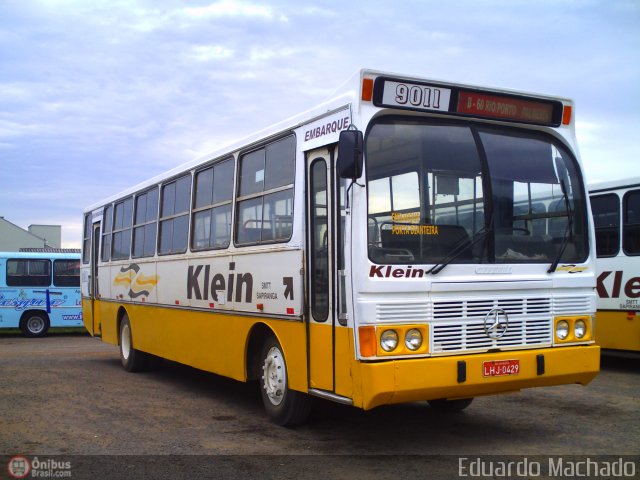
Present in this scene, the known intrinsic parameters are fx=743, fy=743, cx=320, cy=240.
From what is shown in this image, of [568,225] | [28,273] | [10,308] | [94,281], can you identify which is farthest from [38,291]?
[568,225]

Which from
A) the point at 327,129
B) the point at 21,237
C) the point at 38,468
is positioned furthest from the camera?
the point at 21,237

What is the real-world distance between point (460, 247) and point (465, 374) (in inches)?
43.9

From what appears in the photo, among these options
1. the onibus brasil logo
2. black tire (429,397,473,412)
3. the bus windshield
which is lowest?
the onibus brasil logo

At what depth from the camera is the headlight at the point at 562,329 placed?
275 inches

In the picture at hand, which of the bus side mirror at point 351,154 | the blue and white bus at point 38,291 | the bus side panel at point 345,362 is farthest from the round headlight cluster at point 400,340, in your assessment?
the blue and white bus at point 38,291

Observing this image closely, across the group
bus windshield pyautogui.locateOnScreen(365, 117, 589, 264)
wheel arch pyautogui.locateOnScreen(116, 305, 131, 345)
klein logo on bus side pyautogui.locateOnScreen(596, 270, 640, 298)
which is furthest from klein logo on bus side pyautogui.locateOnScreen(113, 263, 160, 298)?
klein logo on bus side pyautogui.locateOnScreen(596, 270, 640, 298)

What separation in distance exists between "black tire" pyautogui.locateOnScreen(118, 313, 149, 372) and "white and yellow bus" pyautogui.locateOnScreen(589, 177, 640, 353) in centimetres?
787

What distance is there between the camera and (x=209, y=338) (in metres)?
9.55

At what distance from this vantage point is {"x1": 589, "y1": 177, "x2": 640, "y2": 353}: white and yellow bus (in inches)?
473

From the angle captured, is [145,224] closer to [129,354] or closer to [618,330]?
[129,354]

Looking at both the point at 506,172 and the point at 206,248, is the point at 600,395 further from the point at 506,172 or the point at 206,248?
the point at 206,248

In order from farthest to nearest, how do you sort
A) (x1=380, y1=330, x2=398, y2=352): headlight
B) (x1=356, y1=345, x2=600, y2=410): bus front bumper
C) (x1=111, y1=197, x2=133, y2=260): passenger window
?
1. (x1=111, y1=197, x2=133, y2=260): passenger window
2. (x1=380, y1=330, x2=398, y2=352): headlight
3. (x1=356, y1=345, x2=600, y2=410): bus front bumper

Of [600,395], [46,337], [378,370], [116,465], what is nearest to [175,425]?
[116,465]

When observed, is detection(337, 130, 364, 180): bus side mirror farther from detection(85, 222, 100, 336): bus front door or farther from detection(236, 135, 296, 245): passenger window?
detection(85, 222, 100, 336): bus front door
